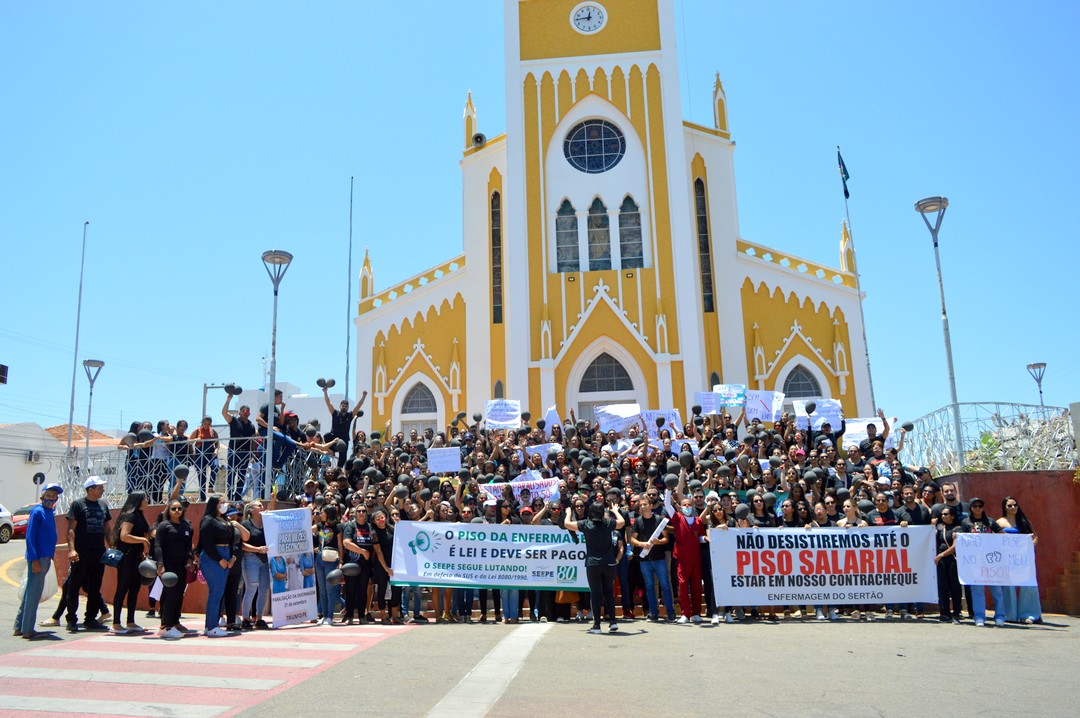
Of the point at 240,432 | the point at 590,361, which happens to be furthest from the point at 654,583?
the point at 590,361

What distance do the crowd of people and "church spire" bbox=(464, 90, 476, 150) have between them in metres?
15.4

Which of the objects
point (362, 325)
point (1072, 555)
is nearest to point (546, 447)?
point (1072, 555)

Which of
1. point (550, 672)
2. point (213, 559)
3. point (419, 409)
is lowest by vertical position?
point (550, 672)

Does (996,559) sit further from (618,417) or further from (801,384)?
(801,384)

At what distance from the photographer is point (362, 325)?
87.7 feet

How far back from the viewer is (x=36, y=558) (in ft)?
30.6

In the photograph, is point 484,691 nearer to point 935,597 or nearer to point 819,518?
point 819,518

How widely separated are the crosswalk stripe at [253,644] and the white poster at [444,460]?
21.6ft

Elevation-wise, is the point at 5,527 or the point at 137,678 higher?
the point at 5,527

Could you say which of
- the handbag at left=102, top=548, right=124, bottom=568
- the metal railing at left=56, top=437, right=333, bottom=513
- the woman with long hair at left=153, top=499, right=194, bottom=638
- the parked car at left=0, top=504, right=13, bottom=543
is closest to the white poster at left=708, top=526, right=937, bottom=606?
the woman with long hair at left=153, top=499, right=194, bottom=638

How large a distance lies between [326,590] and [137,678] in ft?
12.9

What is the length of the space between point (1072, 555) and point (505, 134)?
1888cm

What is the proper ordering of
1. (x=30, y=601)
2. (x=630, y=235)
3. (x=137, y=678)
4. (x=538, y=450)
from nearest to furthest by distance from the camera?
(x=137, y=678) < (x=30, y=601) < (x=538, y=450) < (x=630, y=235)

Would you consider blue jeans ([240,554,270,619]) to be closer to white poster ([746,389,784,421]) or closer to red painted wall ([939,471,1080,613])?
red painted wall ([939,471,1080,613])
